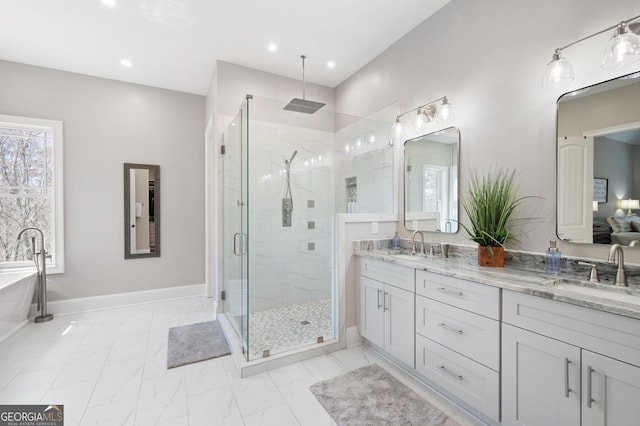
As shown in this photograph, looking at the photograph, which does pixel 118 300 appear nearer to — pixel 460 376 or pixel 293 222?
pixel 293 222

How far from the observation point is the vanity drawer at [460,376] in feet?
5.28

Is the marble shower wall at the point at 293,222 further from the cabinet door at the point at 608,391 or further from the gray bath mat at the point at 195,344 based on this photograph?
the cabinet door at the point at 608,391

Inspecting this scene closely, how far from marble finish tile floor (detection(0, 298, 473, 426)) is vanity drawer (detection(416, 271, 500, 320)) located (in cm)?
71

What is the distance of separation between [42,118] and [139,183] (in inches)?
49.4

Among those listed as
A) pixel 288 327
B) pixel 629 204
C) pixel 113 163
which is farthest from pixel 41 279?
pixel 629 204

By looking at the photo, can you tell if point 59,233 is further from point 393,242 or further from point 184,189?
point 393,242

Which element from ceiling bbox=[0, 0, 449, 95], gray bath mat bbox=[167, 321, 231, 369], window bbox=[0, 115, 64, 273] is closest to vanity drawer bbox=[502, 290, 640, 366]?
gray bath mat bbox=[167, 321, 231, 369]

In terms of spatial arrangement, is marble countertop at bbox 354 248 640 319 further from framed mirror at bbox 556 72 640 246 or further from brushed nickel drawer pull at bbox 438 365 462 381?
brushed nickel drawer pull at bbox 438 365 462 381

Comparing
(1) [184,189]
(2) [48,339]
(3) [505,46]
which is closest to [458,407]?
(3) [505,46]

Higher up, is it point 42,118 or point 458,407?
point 42,118

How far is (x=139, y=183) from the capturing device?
4.03 meters

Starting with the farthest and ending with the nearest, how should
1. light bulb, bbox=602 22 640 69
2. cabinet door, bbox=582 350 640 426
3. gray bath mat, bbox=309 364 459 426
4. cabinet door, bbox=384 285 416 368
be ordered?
cabinet door, bbox=384 285 416 368 < gray bath mat, bbox=309 364 459 426 < light bulb, bbox=602 22 640 69 < cabinet door, bbox=582 350 640 426

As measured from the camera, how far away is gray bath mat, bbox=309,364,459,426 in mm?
1767

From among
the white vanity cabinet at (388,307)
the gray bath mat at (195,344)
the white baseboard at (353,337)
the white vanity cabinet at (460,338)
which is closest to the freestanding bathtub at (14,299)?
the gray bath mat at (195,344)
